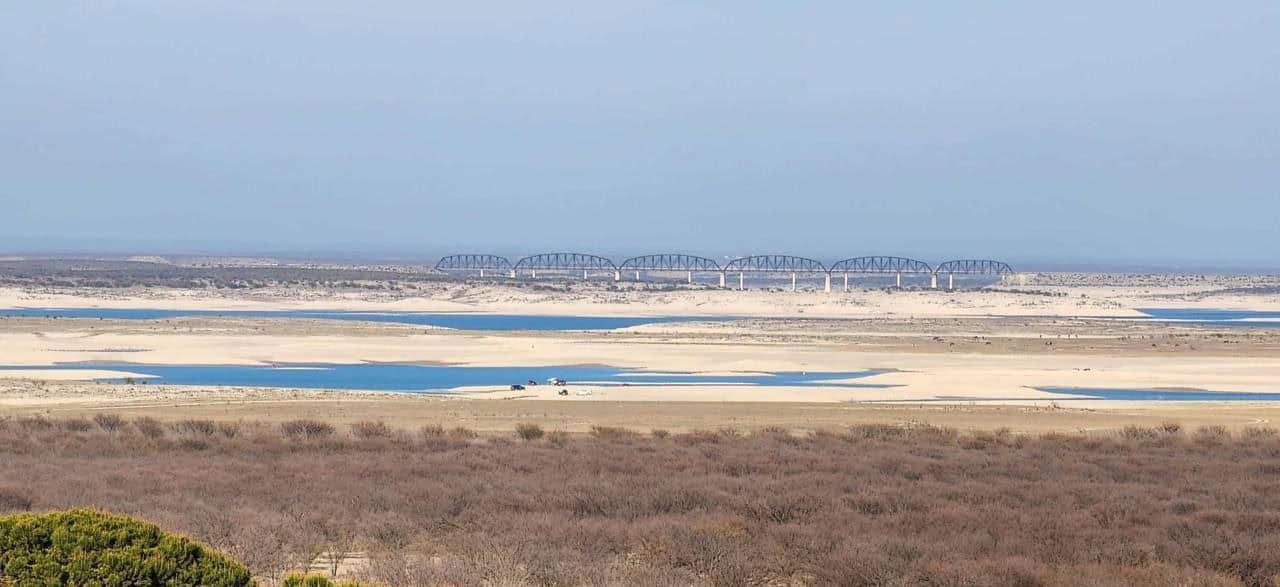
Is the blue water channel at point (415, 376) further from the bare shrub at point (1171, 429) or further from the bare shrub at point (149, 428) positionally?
the bare shrub at point (1171, 429)

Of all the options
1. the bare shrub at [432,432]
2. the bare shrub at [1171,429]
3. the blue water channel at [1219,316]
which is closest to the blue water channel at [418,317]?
the blue water channel at [1219,316]

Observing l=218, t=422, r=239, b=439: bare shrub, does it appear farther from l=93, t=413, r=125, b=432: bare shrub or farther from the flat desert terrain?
the flat desert terrain

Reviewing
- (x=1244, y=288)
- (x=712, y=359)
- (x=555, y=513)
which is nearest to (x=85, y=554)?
(x=555, y=513)

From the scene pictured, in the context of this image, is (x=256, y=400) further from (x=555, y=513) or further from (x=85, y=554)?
(x=85, y=554)

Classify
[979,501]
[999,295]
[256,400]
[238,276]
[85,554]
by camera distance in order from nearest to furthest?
[85,554], [979,501], [256,400], [999,295], [238,276]

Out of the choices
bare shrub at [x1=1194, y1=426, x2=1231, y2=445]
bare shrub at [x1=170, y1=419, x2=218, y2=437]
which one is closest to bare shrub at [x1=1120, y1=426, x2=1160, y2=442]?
bare shrub at [x1=1194, y1=426, x2=1231, y2=445]
